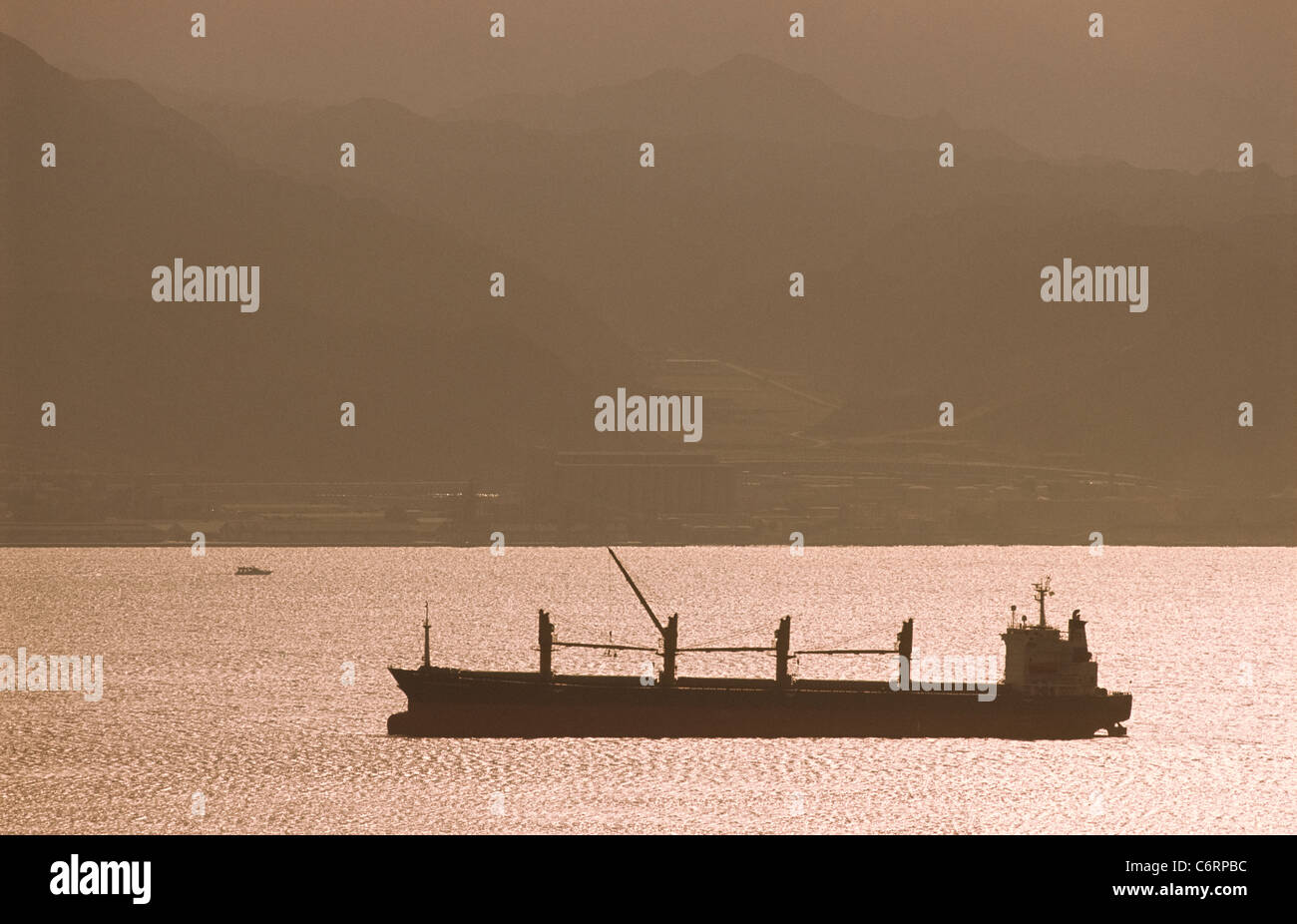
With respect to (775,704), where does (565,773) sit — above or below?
below

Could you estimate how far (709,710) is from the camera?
96750mm

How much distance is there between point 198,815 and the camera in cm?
7175

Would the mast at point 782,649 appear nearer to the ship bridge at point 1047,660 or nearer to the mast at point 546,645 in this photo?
the ship bridge at point 1047,660

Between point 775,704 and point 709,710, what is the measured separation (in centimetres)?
446

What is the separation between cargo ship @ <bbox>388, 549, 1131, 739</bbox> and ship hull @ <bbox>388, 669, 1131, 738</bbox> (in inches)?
2.6

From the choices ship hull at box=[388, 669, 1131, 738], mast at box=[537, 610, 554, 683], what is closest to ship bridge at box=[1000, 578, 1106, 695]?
ship hull at box=[388, 669, 1131, 738]

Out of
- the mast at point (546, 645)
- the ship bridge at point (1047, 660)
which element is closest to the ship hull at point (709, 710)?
the mast at point (546, 645)

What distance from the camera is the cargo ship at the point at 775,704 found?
93.7 metres

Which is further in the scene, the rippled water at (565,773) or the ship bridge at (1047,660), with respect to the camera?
the ship bridge at (1047,660)

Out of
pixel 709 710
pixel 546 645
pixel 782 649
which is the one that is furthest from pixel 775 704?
pixel 546 645

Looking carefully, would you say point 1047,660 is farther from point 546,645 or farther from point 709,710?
point 546,645

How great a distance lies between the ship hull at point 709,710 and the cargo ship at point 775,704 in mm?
67
